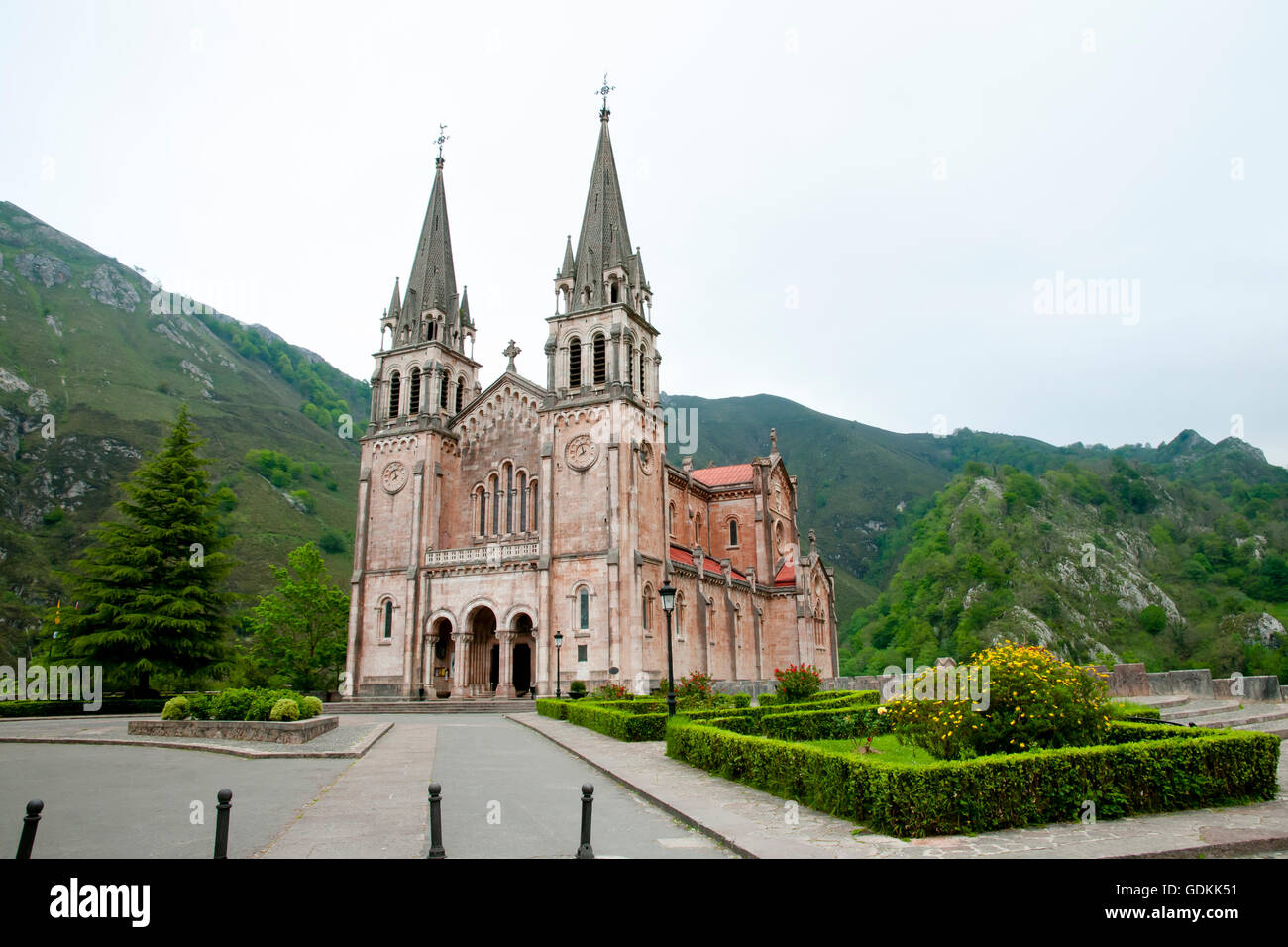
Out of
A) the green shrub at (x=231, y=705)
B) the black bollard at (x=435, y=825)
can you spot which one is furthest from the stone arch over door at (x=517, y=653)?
the black bollard at (x=435, y=825)

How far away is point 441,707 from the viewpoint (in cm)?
3728

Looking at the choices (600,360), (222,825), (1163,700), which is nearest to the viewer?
(222,825)

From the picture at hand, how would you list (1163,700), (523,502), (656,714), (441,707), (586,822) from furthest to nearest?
(523,502), (441,707), (1163,700), (656,714), (586,822)

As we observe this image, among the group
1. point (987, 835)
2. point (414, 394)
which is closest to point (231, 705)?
point (987, 835)

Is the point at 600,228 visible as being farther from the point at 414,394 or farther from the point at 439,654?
the point at 439,654

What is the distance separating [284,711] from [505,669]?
17.8 m

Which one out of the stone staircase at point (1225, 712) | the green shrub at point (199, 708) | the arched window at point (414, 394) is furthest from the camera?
the arched window at point (414, 394)

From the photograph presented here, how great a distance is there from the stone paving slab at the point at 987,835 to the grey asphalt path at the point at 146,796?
5429 millimetres

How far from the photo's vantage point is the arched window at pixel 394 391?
155 ft

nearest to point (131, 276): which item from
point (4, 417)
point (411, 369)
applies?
point (4, 417)

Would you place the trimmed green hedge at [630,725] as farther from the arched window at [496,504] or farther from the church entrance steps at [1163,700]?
the arched window at [496,504]
